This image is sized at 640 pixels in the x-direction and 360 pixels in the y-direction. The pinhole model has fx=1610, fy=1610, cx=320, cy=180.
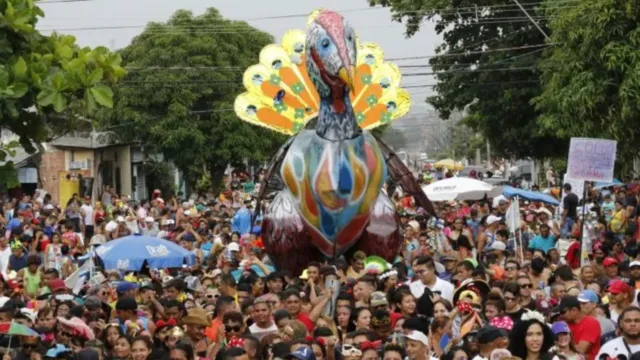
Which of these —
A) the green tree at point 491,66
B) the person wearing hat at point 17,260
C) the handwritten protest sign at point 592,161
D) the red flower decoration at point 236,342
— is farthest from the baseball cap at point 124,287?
the green tree at point 491,66

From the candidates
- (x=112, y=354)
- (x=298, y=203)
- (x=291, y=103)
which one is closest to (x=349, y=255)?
(x=298, y=203)

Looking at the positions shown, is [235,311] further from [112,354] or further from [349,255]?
[349,255]

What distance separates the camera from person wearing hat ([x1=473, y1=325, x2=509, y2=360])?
10.4 metres

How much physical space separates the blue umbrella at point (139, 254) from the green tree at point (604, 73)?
9.78 metres

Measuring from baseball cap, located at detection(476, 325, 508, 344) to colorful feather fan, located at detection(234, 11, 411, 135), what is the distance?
11656mm

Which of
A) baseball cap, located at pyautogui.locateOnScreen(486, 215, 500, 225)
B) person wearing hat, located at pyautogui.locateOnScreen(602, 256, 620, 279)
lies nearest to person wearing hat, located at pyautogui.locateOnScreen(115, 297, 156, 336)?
person wearing hat, located at pyautogui.locateOnScreen(602, 256, 620, 279)

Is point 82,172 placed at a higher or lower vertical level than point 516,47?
lower

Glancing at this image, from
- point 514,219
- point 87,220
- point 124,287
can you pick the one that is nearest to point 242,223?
point 87,220

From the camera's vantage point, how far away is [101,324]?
13398 mm

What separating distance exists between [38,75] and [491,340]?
12.6 ft

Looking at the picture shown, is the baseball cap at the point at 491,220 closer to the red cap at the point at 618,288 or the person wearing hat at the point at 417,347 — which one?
the red cap at the point at 618,288

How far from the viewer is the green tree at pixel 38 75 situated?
11531 millimetres

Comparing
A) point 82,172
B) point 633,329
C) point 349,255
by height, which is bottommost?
point 82,172

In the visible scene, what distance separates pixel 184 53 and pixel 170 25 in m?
2.23
